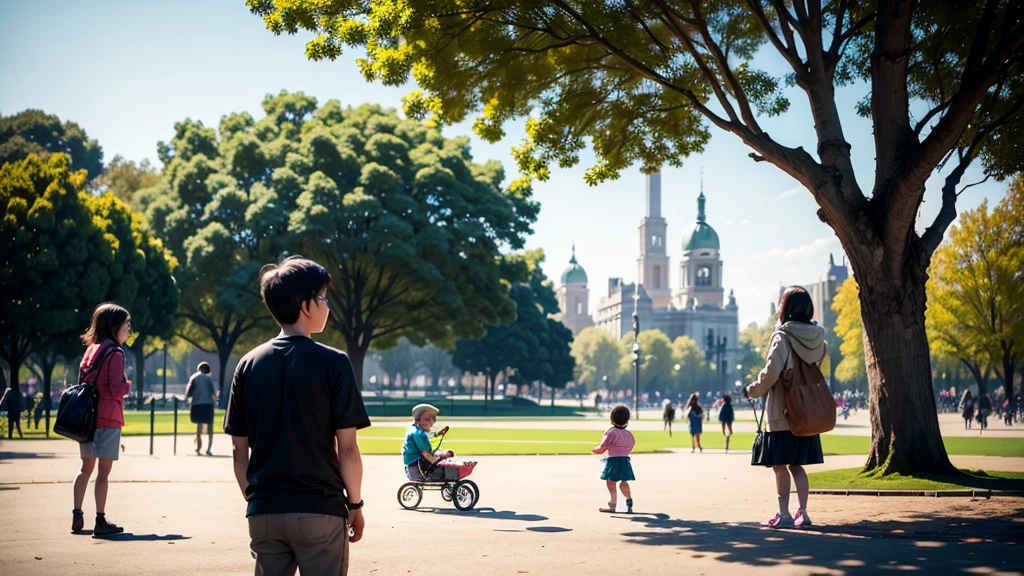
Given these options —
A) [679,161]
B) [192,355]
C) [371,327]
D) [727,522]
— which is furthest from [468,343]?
[727,522]

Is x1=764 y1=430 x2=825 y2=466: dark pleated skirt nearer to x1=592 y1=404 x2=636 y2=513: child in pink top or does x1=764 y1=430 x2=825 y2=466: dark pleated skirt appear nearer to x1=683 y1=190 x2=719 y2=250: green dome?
x1=592 y1=404 x2=636 y2=513: child in pink top

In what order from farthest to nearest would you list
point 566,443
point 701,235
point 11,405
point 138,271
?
point 701,235 → point 138,271 → point 11,405 → point 566,443

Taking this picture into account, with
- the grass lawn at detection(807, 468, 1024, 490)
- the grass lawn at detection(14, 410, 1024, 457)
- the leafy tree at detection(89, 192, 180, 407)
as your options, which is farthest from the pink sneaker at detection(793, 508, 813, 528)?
the leafy tree at detection(89, 192, 180, 407)

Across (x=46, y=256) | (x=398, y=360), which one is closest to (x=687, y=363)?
(x=398, y=360)

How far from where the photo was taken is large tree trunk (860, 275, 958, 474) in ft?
40.9

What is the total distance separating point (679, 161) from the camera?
1638 cm

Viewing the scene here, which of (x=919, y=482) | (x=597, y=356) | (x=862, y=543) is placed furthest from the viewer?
(x=597, y=356)

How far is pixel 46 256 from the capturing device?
107 ft

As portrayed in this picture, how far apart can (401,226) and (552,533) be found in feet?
98.8

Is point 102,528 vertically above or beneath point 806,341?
beneath

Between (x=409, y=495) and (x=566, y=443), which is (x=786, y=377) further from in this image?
(x=566, y=443)

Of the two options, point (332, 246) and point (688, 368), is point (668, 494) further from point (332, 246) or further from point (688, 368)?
point (688, 368)

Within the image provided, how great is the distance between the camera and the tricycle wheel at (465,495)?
10.9 m

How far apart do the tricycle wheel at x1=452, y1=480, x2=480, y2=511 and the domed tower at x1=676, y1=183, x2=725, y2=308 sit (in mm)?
173522
